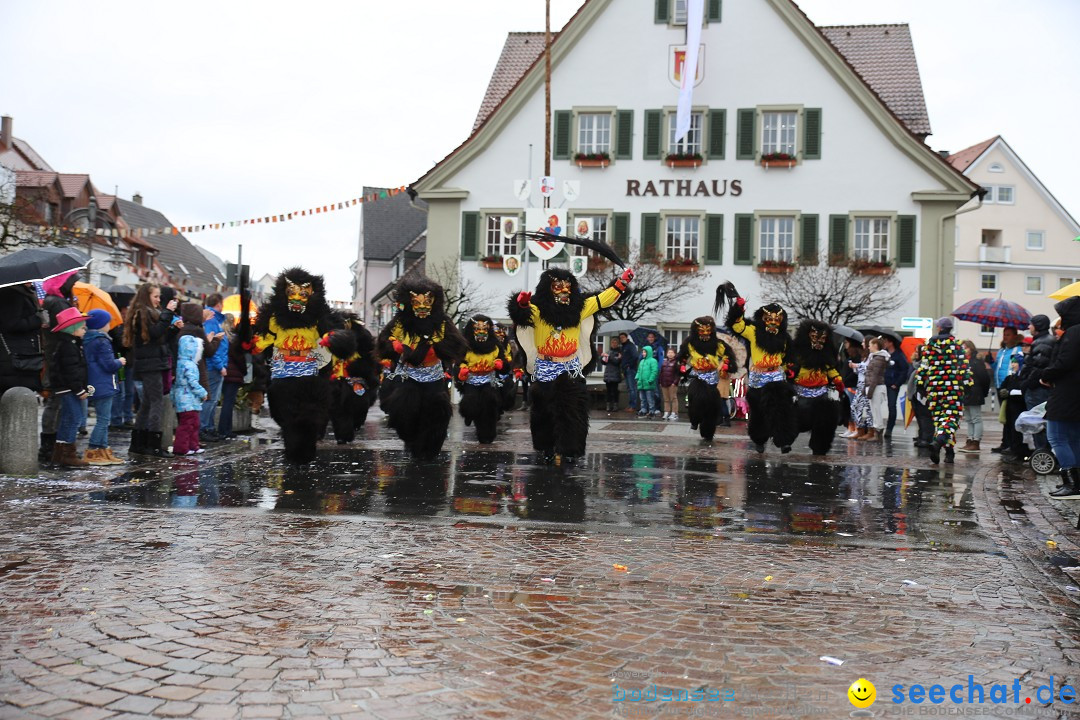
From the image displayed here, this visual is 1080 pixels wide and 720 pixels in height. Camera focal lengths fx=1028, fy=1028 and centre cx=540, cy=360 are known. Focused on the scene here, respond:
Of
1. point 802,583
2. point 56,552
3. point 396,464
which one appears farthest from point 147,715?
point 396,464

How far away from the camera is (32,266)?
912 centimetres

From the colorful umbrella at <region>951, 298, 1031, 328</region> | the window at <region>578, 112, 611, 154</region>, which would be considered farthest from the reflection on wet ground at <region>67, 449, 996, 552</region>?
the window at <region>578, 112, 611, 154</region>

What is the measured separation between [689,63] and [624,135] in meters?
3.04

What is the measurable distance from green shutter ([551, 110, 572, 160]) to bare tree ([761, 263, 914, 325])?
7.46 m

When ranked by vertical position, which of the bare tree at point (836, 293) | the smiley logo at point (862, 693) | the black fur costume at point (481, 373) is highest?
the bare tree at point (836, 293)

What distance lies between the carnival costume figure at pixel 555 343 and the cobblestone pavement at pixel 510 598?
188 cm

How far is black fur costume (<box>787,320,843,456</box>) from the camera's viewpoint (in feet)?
44.9

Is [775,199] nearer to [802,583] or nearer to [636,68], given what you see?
[636,68]

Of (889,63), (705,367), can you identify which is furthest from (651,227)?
(705,367)

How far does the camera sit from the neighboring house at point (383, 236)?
2542 inches

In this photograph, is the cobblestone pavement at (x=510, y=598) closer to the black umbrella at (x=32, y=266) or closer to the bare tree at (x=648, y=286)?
the black umbrella at (x=32, y=266)

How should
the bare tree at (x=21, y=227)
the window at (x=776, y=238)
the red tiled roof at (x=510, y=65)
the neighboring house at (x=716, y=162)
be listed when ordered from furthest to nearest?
the red tiled roof at (x=510, y=65) < the window at (x=776, y=238) < the neighboring house at (x=716, y=162) < the bare tree at (x=21, y=227)

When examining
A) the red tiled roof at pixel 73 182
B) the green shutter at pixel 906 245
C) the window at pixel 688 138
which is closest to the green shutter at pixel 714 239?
the window at pixel 688 138

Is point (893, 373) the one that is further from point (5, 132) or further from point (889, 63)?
point (5, 132)
